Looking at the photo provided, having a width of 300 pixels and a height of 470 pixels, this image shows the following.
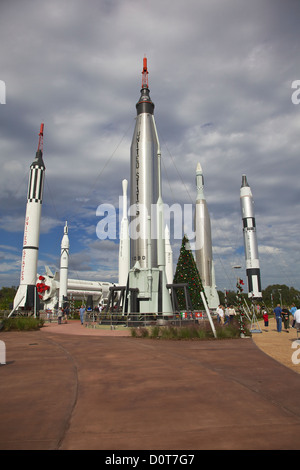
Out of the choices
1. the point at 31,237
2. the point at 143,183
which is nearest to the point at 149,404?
the point at 143,183

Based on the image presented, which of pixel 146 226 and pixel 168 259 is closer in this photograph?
pixel 146 226

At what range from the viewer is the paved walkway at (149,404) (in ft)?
11.6

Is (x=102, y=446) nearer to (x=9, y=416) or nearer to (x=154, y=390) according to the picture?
(x=9, y=416)

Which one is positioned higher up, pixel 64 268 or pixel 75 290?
pixel 64 268

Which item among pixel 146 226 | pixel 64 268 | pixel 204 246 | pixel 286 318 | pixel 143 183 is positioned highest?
pixel 143 183

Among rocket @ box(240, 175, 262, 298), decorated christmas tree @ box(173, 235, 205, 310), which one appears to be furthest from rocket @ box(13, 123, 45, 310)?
rocket @ box(240, 175, 262, 298)

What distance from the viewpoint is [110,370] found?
739 cm

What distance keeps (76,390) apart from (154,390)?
1449 mm

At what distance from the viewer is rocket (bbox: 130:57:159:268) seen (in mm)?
23609

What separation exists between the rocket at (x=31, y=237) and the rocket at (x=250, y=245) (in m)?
30.4

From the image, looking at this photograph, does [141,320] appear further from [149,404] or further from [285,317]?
[149,404]

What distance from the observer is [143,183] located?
24.2 meters

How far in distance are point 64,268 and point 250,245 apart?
28.2 metres

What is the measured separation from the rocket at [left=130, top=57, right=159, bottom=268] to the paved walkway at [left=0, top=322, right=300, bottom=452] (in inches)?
594
